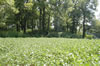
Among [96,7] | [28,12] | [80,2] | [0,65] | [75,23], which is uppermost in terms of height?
[80,2]

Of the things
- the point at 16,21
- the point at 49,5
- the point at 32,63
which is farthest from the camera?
the point at 49,5

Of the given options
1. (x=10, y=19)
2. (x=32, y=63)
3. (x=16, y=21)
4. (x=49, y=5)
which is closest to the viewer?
(x=32, y=63)

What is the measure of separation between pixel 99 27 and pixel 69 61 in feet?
108

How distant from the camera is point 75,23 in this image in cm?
2991

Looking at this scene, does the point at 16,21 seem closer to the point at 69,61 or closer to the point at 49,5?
the point at 49,5

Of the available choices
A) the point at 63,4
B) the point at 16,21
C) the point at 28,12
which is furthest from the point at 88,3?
the point at 16,21

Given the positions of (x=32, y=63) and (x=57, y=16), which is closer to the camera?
(x=32, y=63)

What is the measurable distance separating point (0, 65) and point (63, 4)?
24377mm

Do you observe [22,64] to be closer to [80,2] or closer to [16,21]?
[16,21]

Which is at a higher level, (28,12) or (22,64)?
(28,12)

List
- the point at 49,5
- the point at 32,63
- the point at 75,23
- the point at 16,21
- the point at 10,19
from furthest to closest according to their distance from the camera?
Answer: the point at 75,23
the point at 49,5
the point at 16,21
the point at 10,19
the point at 32,63

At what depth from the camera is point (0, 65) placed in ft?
8.17

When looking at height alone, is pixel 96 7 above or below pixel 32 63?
above

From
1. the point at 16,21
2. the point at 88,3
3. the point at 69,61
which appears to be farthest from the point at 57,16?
the point at 69,61
